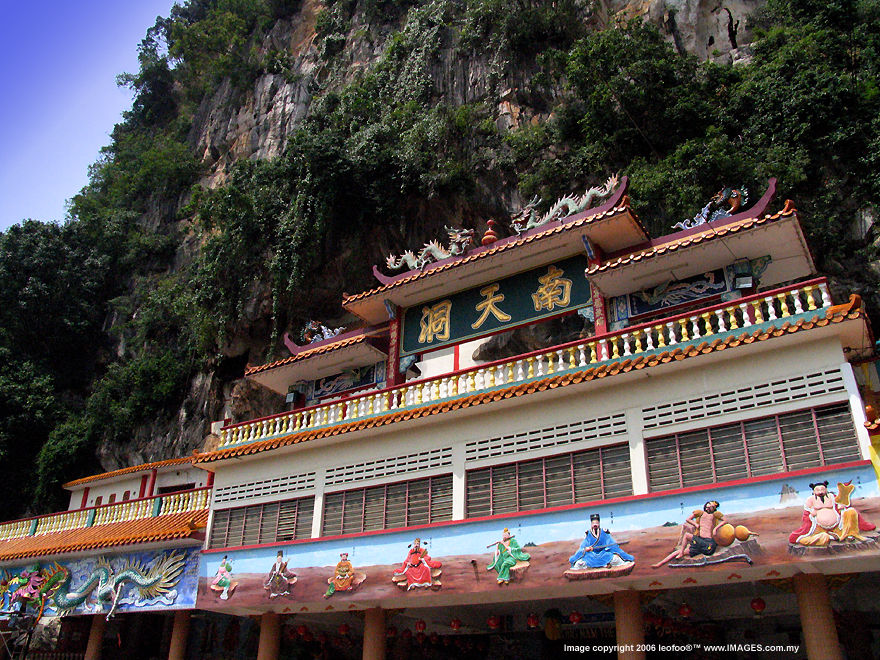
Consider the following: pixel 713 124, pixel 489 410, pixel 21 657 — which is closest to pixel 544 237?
pixel 489 410

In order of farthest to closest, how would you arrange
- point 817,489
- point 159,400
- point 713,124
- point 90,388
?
point 90,388, point 159,400, point 713,124, point 817,489

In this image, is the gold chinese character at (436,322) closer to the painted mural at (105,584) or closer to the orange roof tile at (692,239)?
the orange roof tile at (692,239)

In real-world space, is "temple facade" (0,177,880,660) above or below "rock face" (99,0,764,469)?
below

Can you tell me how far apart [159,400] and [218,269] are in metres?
6.09

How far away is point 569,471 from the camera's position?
12.0m

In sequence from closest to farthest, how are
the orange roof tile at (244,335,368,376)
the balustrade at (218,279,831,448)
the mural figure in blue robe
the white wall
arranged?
1. the mural figure in blue robe
2. the white wall
3. the balustrade at (218,279,831,448)
4. the orange roof tile at (244,335,368,376)

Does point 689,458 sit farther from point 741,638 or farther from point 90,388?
point 90,388

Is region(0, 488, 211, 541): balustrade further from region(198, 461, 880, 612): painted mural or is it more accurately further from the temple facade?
region(198, 461, 880, 612): painted mural

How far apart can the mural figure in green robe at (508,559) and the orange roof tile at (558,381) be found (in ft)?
7.71

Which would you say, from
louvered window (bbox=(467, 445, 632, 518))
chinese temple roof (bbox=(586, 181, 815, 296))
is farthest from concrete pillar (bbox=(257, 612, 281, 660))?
chinese temple roof (bbox=(586, 181, 815, 296))

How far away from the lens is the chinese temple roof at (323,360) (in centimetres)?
1723

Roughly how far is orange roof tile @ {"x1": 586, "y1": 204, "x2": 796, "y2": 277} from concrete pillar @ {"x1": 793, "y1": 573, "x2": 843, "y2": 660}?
564 centimetres

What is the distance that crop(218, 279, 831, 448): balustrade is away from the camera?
11.1 metres

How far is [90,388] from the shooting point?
1310 inches
